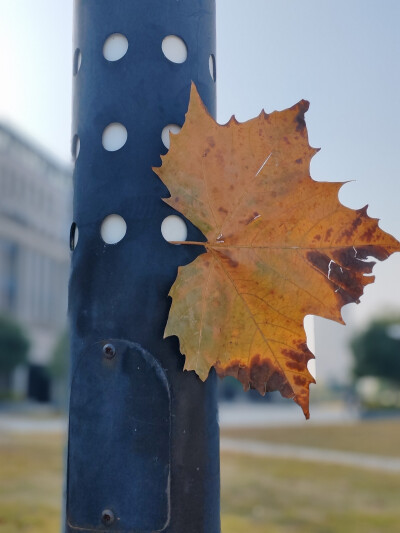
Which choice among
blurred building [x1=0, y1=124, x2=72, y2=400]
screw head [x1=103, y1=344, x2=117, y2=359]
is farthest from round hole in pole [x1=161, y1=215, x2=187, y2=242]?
blurred building [x1=0, y1=124, x2=72, y2=400]

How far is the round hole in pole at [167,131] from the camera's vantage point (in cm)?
153

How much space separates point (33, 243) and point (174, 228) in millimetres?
46243

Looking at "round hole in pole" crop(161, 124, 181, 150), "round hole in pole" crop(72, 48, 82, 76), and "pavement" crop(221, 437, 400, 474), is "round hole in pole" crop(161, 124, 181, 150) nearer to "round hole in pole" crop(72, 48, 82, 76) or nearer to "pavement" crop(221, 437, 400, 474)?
"round hole in pole" crop(72, 48, 82, 76)

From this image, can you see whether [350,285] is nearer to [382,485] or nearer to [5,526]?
[5,526]

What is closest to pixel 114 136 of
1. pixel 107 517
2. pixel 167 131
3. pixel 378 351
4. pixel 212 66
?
pixel 167 131

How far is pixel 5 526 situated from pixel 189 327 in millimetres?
3954

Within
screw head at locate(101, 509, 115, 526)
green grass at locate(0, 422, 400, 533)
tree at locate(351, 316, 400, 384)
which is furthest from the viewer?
tree at locate(351, 316, 400, 384)

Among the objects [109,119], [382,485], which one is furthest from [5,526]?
[382,485]

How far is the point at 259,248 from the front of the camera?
1448mm

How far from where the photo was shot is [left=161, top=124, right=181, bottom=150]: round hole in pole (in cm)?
153

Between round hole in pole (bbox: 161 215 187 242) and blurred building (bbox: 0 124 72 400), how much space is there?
4123 centimetres

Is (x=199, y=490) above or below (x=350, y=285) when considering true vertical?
below

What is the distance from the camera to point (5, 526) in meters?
4.58

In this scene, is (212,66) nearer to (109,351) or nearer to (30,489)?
(109,351)
